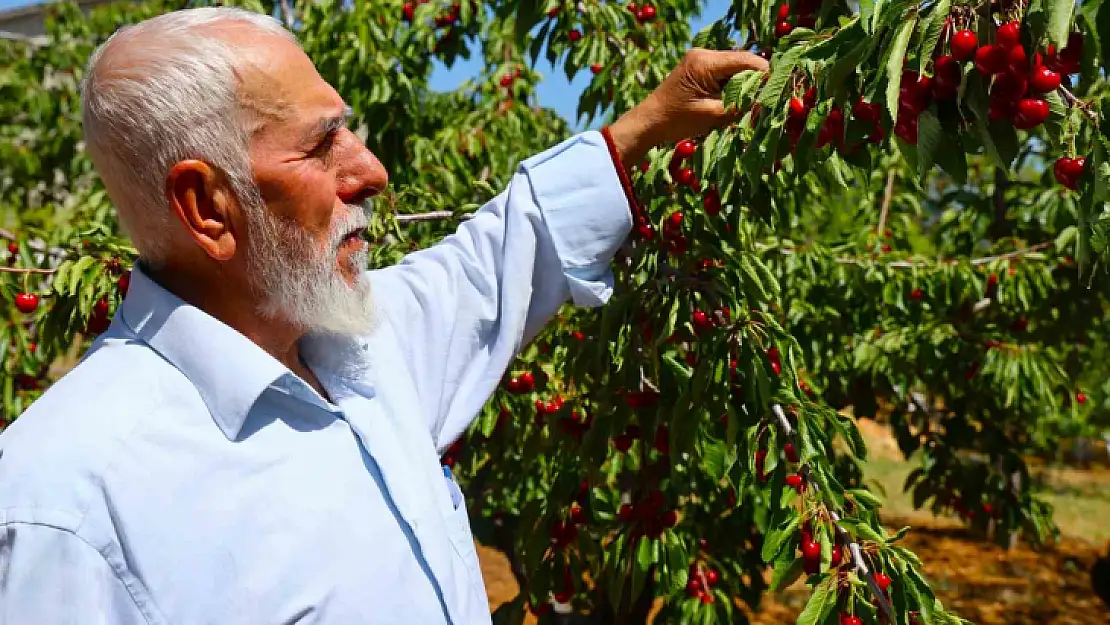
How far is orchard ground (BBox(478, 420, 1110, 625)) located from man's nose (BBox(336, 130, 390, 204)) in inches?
182

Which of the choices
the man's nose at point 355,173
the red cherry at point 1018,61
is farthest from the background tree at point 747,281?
the man's nose at point 355,173

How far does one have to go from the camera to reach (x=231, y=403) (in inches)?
48.4

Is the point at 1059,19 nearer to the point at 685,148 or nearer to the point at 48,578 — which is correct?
the point at 685,148

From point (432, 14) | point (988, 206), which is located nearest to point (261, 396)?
point (432, 14)

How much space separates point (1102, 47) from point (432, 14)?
3634mm

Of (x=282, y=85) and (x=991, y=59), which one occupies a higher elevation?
(x=991, y=59)

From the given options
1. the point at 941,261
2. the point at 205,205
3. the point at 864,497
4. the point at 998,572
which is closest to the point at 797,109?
the point at 864,497

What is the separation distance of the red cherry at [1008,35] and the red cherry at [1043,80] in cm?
5

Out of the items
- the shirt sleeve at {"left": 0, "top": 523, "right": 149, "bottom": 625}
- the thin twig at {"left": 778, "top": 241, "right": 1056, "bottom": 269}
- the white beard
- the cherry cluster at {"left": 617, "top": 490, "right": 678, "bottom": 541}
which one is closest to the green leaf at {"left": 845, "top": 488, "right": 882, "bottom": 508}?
the cherry cluster at {"left": 617, "top": 490, "right": 678, "bottom": 541}

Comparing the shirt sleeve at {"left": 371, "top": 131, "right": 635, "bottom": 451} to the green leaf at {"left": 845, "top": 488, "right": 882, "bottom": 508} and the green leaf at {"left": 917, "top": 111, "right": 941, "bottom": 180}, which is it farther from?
the green leaf at {"left": 845, "top": 488, "right": 882, "bottom": 508}

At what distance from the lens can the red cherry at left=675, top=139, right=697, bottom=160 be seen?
7.08 ft

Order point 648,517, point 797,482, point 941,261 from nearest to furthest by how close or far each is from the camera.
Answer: point 797,482 → point 648,517 → point 941,261

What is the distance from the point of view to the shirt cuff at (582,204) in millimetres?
1815

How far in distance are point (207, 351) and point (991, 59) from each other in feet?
3.83
